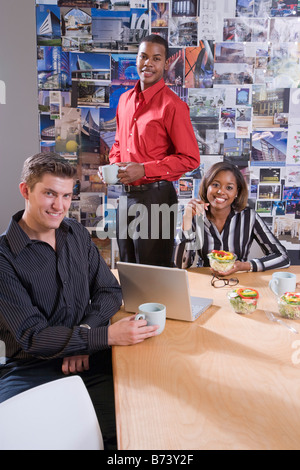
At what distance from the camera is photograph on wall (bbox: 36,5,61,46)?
300 centimetres

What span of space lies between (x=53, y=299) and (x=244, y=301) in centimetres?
64

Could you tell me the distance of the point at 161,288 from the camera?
1.31 metres

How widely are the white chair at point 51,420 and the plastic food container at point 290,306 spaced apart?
2.33ft

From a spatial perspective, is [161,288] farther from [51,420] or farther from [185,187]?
[185,187]

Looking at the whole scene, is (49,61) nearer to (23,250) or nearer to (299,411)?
(23,250)

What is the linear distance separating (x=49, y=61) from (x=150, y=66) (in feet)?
3.13

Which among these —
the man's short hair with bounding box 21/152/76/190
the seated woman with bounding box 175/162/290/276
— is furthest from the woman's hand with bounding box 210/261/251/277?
the man's short hair with bounding box 21/152/76/190

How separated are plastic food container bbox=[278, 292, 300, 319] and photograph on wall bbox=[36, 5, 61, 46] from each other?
2.55 metres

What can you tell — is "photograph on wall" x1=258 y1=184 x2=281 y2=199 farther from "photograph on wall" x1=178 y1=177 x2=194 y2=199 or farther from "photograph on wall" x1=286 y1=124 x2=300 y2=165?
"photograph on wall" x1=178 y1=177 x2=194 y2=199

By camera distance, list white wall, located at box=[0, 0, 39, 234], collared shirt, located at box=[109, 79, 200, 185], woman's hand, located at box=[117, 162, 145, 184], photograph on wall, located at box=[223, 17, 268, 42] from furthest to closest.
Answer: photograph on wall, located at box=[223, 17, 268, 42]
white wall, located at box=[0, 0, 39, 234]
collared shirt, located at box=[109, 79, 200, 185]
woman's hand, located at box=[117, 162, 145, 184]

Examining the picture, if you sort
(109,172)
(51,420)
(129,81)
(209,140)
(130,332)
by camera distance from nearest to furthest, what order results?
(51,420) → (130,332) → (109,172) → (129,81) → (209,140)

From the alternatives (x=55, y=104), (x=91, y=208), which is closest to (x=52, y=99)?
(x=55, y=104)

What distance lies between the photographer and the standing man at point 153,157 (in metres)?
2.47

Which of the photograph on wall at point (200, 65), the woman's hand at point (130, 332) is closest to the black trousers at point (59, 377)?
the woman's hand at point (130, 332)
